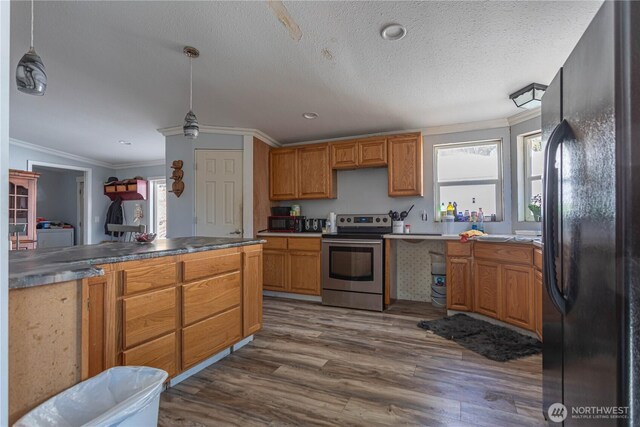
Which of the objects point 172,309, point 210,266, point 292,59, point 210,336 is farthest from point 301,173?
point 172,309

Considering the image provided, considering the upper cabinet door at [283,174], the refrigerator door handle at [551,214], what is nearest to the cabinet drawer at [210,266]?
the refrigerator door handle at [551,214]

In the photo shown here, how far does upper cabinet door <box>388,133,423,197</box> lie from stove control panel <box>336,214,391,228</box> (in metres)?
0.41

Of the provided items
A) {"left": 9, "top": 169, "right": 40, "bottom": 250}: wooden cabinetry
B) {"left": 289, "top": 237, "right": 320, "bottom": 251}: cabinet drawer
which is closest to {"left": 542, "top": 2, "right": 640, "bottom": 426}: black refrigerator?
{"left": 289, "top": 237, "right": 320, "bottom": 251}: cabinet drawer

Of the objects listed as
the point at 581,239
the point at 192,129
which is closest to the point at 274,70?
the point at 192,129

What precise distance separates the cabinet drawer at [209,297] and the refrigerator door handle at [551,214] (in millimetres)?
1941

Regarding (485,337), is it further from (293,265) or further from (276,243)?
(276,243)

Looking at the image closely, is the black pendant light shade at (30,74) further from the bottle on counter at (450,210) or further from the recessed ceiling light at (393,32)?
the bottle on counter at (450,210)

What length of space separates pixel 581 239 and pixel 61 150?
23.5 ft

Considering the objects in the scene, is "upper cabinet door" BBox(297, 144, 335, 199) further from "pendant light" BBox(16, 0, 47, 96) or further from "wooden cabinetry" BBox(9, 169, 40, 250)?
"wooden cabinetry" BBox(9, 169, 40, 250)

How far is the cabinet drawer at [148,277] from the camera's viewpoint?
1.55 meters

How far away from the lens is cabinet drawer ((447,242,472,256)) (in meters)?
3.20

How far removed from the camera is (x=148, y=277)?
1660 mm

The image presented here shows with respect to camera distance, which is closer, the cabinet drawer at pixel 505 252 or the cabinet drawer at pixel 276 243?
the cabinet drawer at pixel 505 252

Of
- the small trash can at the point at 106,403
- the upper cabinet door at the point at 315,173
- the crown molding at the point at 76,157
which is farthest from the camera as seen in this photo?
the crown molding at the point at 76,157
